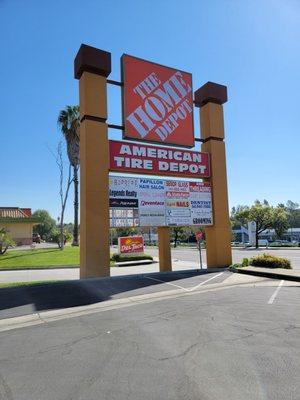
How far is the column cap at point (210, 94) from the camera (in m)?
22.0

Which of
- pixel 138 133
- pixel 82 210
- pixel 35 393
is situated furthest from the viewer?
pixel 138 133

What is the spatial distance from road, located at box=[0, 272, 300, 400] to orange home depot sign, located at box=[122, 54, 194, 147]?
10.7 meters

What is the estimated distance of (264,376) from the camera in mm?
5121

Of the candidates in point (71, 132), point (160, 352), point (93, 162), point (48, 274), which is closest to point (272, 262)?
point (93, 162)

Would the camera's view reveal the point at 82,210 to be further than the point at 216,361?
Yes

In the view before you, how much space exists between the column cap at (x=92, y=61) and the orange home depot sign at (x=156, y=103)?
145 centimetres

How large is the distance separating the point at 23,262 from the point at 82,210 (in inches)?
596

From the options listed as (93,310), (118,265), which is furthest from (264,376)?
(118,265)

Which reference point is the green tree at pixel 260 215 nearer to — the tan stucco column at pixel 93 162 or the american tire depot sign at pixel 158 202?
the american tire depot sign at pixel 158 202

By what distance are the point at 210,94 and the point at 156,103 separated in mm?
3403

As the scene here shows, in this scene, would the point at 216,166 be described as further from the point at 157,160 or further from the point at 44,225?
the point at 44,225

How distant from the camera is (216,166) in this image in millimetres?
21484

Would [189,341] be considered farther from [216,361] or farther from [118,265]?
[118,265]

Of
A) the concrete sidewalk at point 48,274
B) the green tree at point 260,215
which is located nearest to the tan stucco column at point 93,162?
the concrete sidewalk at point 48,274
